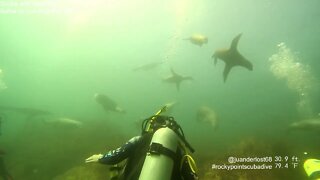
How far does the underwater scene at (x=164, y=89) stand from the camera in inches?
481

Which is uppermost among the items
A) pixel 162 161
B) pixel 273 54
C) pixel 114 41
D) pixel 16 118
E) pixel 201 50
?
pixel 201 50

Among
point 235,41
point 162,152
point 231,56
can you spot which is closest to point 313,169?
point 162,152

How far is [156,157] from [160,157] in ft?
0.15

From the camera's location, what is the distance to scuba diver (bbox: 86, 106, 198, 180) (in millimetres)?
3428

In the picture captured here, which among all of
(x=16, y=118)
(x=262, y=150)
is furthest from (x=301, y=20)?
(x=16, y=118)

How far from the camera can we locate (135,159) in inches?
153

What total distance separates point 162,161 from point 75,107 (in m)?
75.0

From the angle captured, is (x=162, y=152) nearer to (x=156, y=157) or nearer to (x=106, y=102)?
(x=156, y=157)

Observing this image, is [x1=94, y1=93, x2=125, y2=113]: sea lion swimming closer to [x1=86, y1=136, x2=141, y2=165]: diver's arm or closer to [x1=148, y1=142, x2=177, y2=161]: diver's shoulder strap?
[x1=86, y1=136, x2=141, y2=165]: diver's arm

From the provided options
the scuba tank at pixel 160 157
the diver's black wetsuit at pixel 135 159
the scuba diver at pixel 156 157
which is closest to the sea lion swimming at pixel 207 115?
the scuba diver at pixel 156 157

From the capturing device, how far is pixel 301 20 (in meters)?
32.6

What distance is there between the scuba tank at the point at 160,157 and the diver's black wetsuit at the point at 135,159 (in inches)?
7.7

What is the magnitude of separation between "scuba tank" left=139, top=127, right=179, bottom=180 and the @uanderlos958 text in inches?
329

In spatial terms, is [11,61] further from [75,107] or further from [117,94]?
[117,94]
